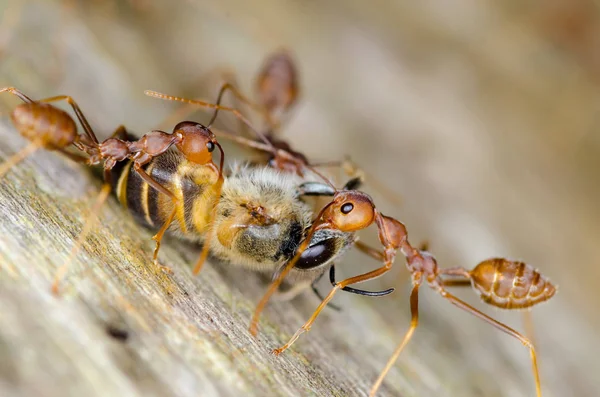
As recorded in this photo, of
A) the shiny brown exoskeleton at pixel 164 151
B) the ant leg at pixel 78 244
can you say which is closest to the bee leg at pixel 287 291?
the shiny brown exoskeleton at pixel 164 151

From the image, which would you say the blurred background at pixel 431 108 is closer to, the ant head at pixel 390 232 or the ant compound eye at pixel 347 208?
the ant head at pixel 390 232

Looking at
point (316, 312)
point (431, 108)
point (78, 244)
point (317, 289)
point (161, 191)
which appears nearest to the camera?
point (78, 244)

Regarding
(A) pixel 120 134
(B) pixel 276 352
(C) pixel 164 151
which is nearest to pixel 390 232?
(B) pixel 276 352

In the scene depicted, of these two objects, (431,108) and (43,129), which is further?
(431,108)

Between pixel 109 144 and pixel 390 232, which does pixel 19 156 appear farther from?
pixel 390 232

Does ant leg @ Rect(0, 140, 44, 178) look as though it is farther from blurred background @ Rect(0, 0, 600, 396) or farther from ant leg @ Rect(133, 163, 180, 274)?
blurred background @ Rect(0, 0, 600, 396)

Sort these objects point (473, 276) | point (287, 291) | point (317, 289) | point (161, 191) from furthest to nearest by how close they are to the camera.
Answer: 1. point (473, 276)
2. point (317, 289)
3. point (287, 291)
4. point (161, 191)

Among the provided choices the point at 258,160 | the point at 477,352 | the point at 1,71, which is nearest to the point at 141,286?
the point at 258,160
